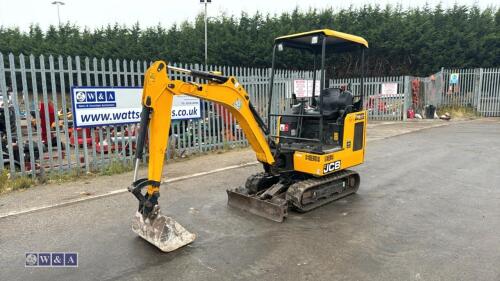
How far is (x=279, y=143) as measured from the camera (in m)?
5.84

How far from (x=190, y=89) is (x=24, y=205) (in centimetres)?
359

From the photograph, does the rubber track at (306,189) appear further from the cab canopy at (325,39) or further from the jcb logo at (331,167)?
the cab canopy at (325,39)

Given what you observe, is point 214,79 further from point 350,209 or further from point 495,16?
point 495,16

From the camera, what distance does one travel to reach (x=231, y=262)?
3.88 metres

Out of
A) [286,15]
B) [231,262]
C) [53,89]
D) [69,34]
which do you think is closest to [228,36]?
[286,15]

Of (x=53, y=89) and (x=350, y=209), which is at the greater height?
(x=53, y=89)

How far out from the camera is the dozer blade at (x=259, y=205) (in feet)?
16.4

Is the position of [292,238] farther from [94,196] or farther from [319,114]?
[94,196]

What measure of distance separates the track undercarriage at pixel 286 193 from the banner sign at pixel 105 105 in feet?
12.6

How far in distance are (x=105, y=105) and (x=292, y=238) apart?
5440 millimetres

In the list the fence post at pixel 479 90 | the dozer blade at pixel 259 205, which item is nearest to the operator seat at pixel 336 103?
the dozer blade at pixel 259 205

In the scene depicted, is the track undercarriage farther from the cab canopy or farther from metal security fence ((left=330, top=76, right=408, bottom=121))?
metal security fence ((left=330, top=76, right=408, bottom=121))

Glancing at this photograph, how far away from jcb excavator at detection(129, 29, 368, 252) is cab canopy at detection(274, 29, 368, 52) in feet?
0.05

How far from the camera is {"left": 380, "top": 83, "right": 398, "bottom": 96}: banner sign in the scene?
18.5m
